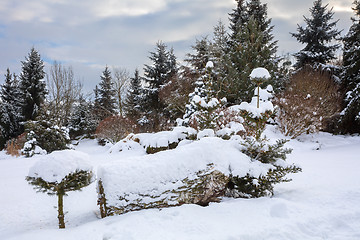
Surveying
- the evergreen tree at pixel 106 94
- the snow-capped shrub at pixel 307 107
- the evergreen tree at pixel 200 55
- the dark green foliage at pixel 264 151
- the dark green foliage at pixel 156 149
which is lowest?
the dark green foliage at pixel 156 149

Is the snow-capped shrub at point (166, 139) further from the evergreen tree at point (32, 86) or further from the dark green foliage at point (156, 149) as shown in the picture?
the evergreen tree at point (32, 86)

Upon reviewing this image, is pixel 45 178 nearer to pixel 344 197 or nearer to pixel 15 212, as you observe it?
pixel 15 212

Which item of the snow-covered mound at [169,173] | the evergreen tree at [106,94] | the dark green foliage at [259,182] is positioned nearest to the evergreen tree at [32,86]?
the evergreen tree at [106,94]

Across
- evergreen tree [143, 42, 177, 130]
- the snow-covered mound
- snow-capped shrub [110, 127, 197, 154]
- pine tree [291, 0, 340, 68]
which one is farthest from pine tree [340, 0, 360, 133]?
evergreen tree [143, 42, 177, 130]

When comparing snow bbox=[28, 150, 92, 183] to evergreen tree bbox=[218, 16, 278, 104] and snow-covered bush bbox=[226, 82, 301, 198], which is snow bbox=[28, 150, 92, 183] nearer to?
snow-covered bush bbox=[226, 82, 301, 198]

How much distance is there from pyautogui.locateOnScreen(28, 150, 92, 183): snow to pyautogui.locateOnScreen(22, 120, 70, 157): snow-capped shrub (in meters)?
8.85

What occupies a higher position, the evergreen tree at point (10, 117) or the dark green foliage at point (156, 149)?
the evergreen tree at point (10, 117)

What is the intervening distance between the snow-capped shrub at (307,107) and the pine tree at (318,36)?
213 inches

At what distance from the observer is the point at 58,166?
267 cm

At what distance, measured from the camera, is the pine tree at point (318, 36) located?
15.6 meters

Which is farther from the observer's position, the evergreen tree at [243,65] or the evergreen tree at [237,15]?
the evergreen tree at [237,15]

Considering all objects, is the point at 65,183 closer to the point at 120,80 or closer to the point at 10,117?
the point at 120,80

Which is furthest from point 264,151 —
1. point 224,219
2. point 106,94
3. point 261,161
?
point 106,94

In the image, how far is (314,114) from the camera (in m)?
9.85
